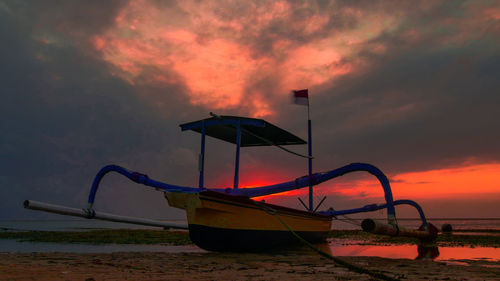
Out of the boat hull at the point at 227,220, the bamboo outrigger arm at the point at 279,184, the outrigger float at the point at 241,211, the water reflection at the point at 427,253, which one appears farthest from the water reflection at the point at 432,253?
the boat hull at the point at 227,220

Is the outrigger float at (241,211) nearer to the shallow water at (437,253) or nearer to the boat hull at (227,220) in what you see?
the boat hull at (227,220)

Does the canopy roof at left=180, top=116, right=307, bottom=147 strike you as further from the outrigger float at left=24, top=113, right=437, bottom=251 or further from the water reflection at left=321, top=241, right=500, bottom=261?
the water reflection at left=321, top=241, right=500, bottom=261

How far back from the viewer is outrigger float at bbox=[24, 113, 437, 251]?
11555mm

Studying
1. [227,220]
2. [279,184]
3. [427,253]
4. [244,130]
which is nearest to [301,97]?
[244,130]

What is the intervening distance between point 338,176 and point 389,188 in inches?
83.8

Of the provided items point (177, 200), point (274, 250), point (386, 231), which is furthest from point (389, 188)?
→ point (177, 200)

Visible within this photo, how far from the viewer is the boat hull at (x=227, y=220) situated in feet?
37.3

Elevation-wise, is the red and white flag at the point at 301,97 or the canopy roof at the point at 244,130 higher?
the red and white flag at the point at 301,97

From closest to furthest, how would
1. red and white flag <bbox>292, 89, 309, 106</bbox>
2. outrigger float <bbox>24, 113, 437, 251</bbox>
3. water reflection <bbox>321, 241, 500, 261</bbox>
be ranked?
outrigger float <bbox>24, 113, 437, 251</bbox> < water reflection <bbox>321, 241, 500, 261</bbox> < red and white flag <bbox>292, 89, 309, 106</bbox>

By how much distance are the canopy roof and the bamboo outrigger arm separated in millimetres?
2537

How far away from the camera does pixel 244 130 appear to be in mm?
17516

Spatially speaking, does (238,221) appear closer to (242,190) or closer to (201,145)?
(242,190)

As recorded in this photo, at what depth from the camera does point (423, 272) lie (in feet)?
26.1

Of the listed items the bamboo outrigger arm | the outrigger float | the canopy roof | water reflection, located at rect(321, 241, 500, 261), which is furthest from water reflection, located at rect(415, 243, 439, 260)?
the canopy roof
